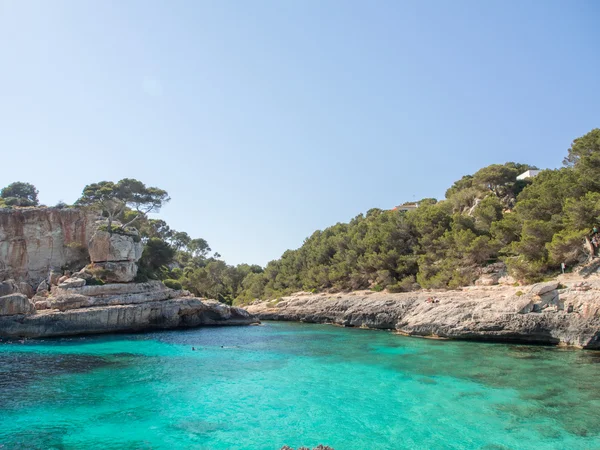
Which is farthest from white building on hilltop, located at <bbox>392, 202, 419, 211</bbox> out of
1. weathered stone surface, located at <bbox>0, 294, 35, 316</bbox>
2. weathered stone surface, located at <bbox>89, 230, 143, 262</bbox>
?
weathered stone surface, located at <bbox>0, 294, 35, 316</bbox>

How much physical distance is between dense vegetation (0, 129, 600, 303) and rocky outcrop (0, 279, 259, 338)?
5106 mm

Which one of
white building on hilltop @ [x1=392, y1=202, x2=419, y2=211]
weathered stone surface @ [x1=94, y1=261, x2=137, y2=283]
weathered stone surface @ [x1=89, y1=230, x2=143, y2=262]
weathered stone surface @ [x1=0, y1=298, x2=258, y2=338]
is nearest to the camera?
weathered stone surface @ [x1=0, y1=298, x2=258, y2=338]

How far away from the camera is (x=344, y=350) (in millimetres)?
22672

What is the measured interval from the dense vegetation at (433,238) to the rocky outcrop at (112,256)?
1.78 m

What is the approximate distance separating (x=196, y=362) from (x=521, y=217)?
25991 mm

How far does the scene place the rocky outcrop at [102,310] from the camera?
28.0 m

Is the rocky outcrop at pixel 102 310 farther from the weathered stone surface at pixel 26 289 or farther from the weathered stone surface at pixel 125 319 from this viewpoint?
the weathered stone surface at pixel 26 289

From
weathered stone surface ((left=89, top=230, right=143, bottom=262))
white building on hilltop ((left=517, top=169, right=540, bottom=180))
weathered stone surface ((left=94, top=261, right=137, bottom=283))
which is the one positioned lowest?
weathered stone surface ((left=94, top=261, right=137, bottom=283))

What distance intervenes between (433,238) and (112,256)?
105ft

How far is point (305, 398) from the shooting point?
43.3 ft

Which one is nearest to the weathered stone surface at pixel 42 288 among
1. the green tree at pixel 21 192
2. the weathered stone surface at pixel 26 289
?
the weathered stone surface at pixel 26 289

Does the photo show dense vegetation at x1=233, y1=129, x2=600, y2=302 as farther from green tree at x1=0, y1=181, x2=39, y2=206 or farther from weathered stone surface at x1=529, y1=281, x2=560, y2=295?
green tree at x1=0, y1=181, x2=39, y2=206

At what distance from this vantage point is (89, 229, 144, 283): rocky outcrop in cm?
3525

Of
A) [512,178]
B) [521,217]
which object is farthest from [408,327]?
[512,178]
